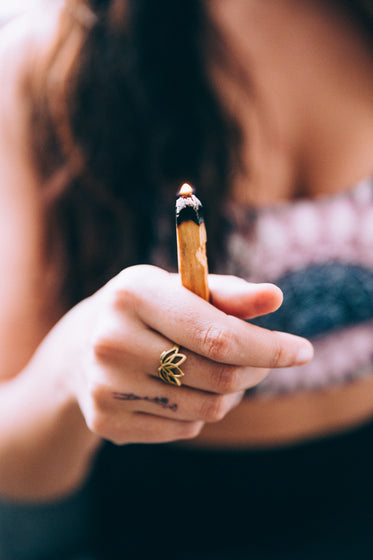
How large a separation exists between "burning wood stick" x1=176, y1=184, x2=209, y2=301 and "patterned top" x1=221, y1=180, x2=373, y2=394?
0.28m

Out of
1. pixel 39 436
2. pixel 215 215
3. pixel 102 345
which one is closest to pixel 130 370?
pixel 102 345

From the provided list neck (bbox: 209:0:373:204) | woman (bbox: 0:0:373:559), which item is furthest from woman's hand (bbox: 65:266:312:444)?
neck (bbox: 209:0:373:204)

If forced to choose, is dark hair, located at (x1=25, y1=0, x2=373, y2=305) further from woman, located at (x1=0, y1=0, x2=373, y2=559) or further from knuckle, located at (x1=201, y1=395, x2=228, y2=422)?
knuckle, located at (x1=201, y1=395, x2=228, y2=422)

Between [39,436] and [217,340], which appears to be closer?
[217,340]

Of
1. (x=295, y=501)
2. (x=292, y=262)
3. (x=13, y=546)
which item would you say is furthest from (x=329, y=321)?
(x=13, y=546)

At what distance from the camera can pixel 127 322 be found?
0.28 m

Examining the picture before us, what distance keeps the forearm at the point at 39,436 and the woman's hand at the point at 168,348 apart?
0.24ft

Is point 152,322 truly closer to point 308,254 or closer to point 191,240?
point 191,240

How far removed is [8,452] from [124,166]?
0.34m

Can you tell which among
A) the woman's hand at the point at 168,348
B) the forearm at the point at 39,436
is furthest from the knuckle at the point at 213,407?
the forearm at the point at 39,436

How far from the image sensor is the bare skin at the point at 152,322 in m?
0.27

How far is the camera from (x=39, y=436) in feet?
1.34

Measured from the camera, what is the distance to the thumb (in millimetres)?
254

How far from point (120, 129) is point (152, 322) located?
1.09 ft
